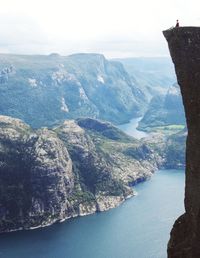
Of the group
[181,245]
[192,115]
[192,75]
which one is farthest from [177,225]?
[192,75]

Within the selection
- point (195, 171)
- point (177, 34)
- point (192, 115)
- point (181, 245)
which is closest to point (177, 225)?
point (181, 245)

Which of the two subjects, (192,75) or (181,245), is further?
(181,245)

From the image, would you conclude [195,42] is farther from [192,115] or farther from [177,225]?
[177,225]

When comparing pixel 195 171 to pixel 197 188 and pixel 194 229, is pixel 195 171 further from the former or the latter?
pixel 194 229

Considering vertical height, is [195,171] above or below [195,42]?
below

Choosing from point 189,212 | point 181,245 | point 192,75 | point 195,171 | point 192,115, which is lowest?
point 181,245

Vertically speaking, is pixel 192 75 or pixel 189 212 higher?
pixel 192 75
